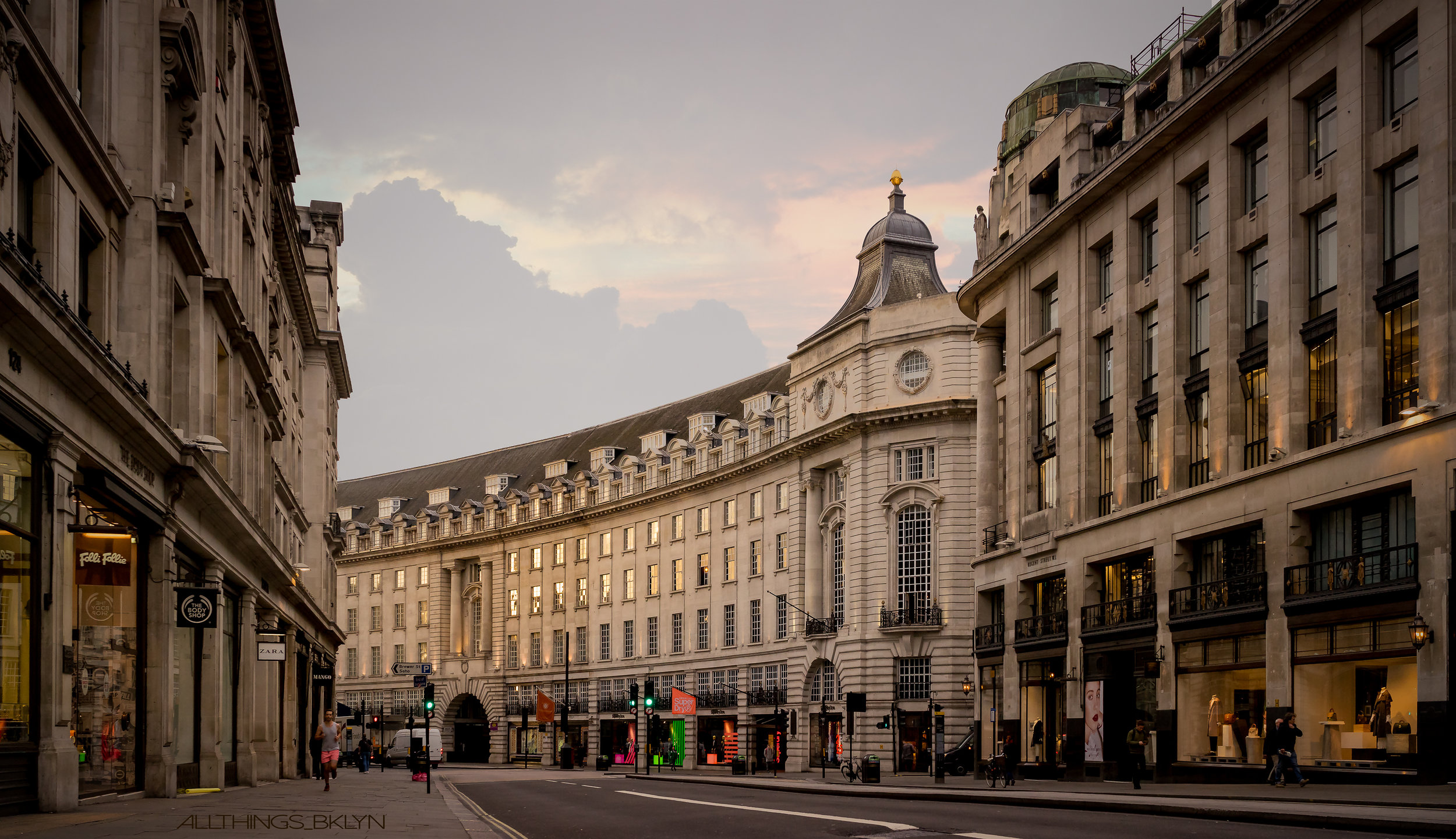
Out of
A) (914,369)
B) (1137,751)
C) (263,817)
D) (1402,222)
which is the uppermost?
(914,369)

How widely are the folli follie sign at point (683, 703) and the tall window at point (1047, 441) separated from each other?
86.2 ft

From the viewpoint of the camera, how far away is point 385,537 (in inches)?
4963

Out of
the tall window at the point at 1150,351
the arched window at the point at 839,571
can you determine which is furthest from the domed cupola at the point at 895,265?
the tall window at the point at 1150,351

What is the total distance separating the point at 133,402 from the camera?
2175cm

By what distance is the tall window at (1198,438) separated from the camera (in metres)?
39.7

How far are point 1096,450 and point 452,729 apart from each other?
80002mm

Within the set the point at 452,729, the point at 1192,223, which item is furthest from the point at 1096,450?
the point at 452,729

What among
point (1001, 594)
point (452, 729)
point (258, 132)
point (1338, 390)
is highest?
point (258, 132)

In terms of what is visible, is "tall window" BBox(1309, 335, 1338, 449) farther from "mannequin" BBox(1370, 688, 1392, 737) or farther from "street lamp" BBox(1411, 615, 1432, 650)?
"mannequin" BBox(1370, 688, 1392, 737)

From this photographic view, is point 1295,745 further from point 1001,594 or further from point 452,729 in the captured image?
point 452,729

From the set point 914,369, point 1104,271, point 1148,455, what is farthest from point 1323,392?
point 914,369

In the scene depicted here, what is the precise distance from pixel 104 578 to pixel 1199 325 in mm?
28922

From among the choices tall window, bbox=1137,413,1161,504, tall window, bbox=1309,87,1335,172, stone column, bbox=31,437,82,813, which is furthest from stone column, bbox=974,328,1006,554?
stone column, bbox=31,437,82,813

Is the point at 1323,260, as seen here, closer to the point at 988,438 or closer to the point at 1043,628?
the point at 1043,628
